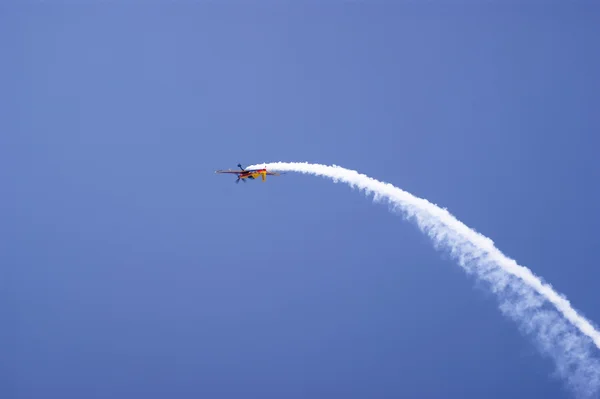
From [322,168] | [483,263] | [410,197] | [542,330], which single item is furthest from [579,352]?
[322,168]

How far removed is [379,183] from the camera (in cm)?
11050

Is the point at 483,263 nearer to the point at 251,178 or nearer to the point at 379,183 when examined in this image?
the point at 379,183

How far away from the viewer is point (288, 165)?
356ft

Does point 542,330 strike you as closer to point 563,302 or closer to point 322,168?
point 563,302

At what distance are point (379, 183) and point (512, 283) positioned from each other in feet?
51.1

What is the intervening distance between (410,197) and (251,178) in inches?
616

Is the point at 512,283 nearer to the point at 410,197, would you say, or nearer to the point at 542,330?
the point at 542,330

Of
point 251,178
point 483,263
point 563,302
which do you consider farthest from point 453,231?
point 251,178

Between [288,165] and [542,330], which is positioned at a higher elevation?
[288,165]

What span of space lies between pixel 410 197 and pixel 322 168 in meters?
8.87

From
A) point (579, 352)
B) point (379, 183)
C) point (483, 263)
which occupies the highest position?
point (379, 183)

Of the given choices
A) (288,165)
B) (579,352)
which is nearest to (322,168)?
(288,165)

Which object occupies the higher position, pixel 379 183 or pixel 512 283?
pixel 379 183

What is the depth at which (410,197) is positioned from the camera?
110 meters
